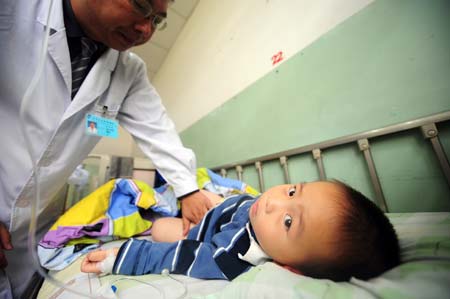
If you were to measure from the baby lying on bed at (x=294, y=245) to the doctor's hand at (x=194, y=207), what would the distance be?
244 mm

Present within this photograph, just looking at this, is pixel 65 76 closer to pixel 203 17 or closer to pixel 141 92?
pixel 141 92

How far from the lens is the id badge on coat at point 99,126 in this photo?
68 cm

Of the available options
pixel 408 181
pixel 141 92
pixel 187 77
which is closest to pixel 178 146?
pixel 141 92

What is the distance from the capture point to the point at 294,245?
48 cm

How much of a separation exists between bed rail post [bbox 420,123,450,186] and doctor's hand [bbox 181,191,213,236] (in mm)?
777

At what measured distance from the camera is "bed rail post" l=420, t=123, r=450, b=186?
52cm

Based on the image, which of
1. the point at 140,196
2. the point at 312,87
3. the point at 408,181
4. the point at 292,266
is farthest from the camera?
the point at 140,196

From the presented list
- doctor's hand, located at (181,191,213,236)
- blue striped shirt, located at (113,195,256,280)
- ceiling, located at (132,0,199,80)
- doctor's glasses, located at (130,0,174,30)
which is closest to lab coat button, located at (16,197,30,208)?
blue striped shirt, located at (113,195,256,280)

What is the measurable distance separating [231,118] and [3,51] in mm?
1033

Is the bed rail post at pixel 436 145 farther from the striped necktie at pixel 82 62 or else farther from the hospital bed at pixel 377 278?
the striped necktie at pixel 82 62

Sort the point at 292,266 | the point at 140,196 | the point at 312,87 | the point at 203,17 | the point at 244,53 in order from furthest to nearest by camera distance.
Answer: the point at 203,17 → the point at 244,53 → the point at 140,196 → the point at 312,87 → the point at 292,266

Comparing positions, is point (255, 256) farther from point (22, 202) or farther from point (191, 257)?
point (22, 202)

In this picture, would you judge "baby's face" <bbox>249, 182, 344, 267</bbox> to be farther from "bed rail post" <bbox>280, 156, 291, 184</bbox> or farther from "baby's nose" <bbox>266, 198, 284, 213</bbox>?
"bed rail post" <bbox>280, 156, 291, 184</bbox>

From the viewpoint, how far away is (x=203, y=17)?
5.65 feet
